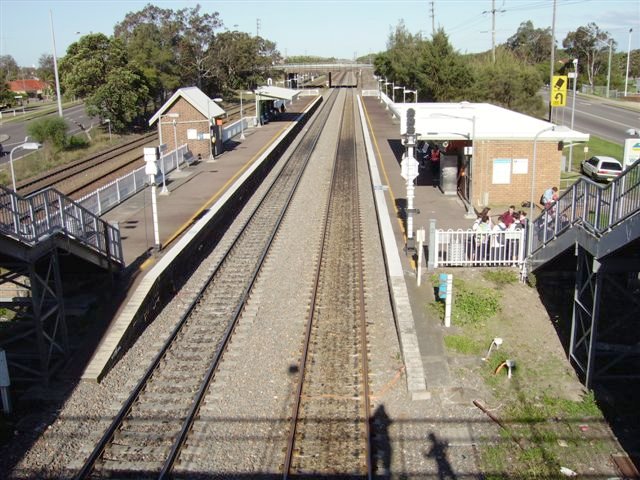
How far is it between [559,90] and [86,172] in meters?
21.6

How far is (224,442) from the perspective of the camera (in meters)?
8.87

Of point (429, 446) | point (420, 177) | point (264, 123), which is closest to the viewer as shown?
point (429, 446)

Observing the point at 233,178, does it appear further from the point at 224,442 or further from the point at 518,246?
the point at 224,442

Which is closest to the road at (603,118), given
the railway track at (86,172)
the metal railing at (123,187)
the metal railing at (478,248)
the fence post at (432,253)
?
the metal railing at (123,187)

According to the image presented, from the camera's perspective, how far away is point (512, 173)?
2069cm

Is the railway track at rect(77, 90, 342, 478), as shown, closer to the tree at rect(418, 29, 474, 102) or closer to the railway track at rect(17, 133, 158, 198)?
the railway track at rect(17, 133, 158, 198)

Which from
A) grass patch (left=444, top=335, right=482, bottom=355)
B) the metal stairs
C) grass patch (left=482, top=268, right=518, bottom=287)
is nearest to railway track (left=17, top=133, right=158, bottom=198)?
grass patch (left=482, top=268, right=518, bottom=287)

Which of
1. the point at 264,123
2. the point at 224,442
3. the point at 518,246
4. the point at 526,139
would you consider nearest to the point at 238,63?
the point at 264,123

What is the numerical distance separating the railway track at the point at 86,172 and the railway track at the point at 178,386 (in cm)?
1192

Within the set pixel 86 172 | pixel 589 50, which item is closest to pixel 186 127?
pixel 86 172

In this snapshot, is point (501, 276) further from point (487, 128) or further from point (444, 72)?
point (444, 72)

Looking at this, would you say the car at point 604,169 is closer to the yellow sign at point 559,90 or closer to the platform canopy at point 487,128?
the yellow sign at point 559,90

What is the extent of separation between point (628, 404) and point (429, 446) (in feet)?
11.3

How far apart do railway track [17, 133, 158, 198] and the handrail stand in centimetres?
1788
